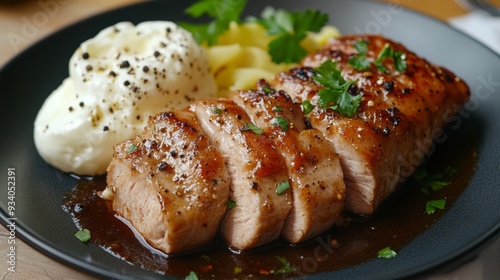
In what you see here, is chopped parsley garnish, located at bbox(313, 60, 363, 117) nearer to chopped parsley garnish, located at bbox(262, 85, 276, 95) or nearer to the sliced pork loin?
the sliced pork loin

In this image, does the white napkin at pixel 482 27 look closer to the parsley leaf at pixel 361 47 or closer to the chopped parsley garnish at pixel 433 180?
the parsley leaf at pixel 361 47

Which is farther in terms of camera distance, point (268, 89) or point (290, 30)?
point (290, 30)

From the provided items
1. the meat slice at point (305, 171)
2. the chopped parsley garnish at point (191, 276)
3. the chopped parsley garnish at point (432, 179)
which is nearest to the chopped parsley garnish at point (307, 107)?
the meat slice at point (305, 171)

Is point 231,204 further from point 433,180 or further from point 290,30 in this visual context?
point 290,30

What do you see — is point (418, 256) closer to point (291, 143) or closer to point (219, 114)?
point (291, 143)

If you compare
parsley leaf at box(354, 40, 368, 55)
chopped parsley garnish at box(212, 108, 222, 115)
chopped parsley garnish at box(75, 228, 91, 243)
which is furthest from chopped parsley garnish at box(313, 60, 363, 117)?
chopped parsley garnish at box(75, 228, 91, 243)

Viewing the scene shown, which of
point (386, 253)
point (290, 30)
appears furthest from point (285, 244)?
point (290, 30)
